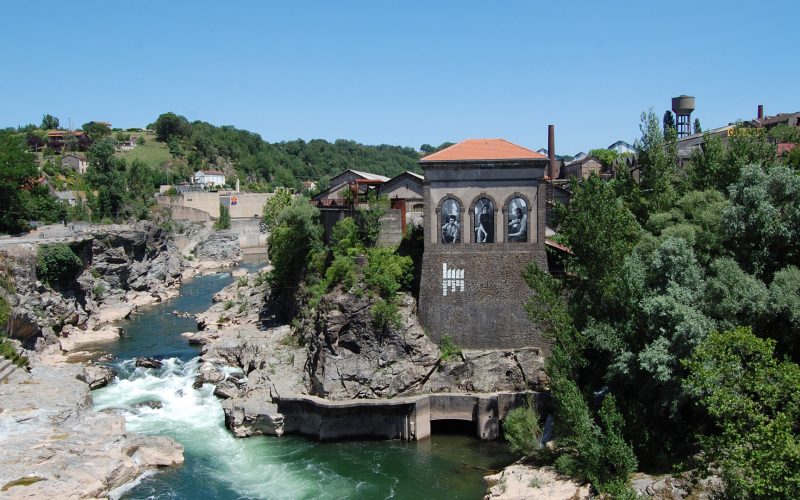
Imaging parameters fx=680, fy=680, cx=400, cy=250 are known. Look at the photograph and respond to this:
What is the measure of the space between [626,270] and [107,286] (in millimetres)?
47096

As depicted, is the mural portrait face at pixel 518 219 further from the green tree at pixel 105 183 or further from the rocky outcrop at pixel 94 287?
the green tree at pixel 105 183

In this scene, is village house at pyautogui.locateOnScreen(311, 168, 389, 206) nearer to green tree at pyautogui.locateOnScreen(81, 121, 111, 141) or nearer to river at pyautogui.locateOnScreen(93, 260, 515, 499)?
river at pyautogui.locateOnScreen(93, 260, 515, 499)

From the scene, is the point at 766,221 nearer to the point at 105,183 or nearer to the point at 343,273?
the point at 343,273

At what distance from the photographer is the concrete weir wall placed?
29375 mm

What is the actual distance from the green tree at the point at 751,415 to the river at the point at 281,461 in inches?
413

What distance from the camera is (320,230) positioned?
Result: 134 ft

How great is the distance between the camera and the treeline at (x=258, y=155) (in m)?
140

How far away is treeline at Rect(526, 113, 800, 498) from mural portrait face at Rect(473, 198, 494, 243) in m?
5.07

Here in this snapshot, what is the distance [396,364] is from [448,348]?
8.57 ft

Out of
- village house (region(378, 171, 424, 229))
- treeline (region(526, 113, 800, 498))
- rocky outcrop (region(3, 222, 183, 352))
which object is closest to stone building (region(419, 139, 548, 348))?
treeline (region(526, 113, 800, 498))

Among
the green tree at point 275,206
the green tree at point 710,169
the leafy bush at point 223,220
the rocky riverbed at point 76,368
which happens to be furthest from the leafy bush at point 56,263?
the leafy bush at point 223,220

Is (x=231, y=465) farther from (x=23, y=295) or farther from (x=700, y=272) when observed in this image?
(x=23, y=295)

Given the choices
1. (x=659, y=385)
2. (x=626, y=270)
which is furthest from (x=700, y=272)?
(x=659, y=385)

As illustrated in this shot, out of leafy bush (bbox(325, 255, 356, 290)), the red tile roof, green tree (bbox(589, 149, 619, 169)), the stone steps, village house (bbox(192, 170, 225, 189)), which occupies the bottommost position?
the stone steps
